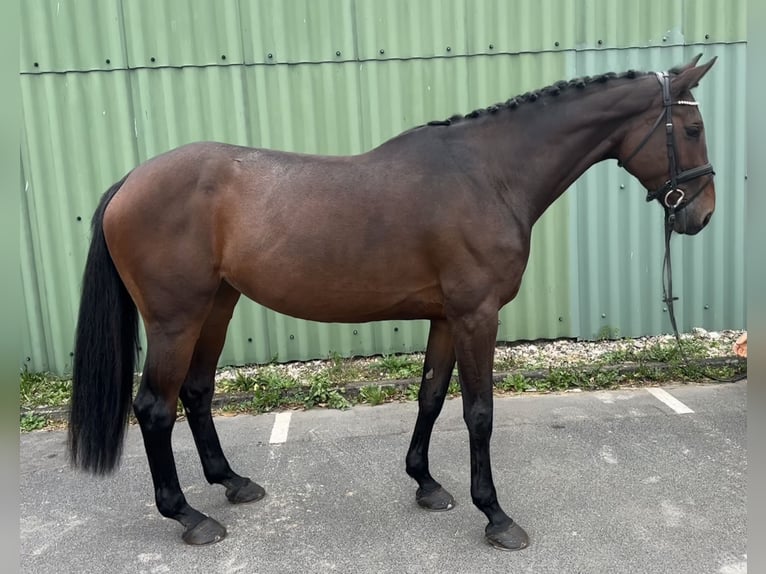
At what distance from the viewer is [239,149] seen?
2.74m

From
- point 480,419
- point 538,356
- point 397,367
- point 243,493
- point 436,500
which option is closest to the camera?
point 480,419

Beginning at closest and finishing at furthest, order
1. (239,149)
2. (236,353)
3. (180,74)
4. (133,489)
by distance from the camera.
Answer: (239,149)
(133,489)
(180,74)
(236,353)

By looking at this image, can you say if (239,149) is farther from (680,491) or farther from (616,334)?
(616,334)

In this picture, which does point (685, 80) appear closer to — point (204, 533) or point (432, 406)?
point (432, 406)

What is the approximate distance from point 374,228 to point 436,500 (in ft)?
4.58

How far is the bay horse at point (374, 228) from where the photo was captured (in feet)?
8.14

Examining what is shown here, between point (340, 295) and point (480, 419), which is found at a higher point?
point (340, 295)

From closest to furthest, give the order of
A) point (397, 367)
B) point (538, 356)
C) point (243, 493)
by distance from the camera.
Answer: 1. point (243, 493)
2. point (397, 367)
3. point (538, 356)

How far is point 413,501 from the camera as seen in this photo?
9.53ft

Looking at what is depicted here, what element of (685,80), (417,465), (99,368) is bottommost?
(417,465)

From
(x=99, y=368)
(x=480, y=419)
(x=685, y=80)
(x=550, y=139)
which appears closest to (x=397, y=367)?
(x=480, y=419)

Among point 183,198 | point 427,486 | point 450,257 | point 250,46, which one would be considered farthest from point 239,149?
point 250,46

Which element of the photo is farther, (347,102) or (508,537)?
(347,102)

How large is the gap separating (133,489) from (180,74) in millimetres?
3177
